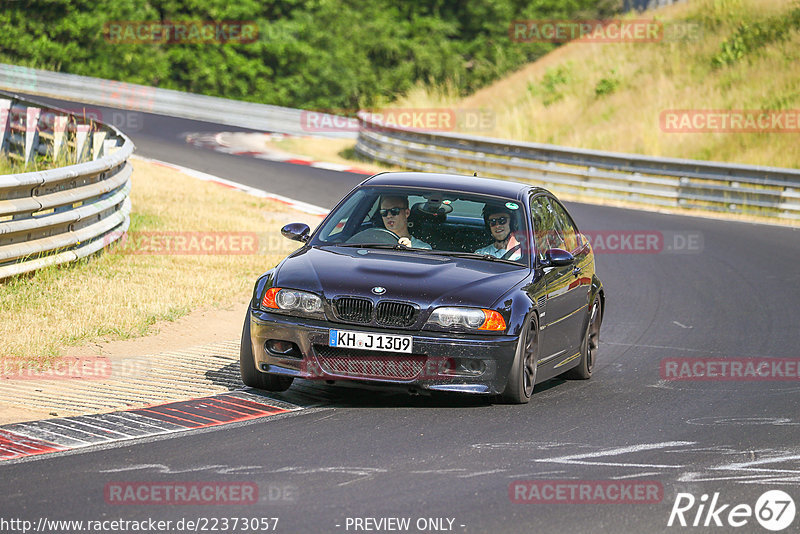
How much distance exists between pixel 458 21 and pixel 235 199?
52.6 meters

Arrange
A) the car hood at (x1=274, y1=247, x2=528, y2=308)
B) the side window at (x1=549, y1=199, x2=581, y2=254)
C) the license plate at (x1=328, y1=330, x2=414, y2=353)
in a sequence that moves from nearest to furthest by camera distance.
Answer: the license plate at (x1=328, y1=330, x2=414, y2=353) → the car hood at (x1=274, y1=247, x2=528, y2=308) → the side window at (x1=549, y1=199, x2=581, y2=254)

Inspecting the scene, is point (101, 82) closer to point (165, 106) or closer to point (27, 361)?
point (165, 106)

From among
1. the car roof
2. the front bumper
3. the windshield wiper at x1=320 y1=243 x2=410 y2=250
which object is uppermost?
the car roof

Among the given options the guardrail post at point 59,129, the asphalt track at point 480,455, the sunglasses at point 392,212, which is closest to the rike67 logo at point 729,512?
the asphalt track at point 480,455

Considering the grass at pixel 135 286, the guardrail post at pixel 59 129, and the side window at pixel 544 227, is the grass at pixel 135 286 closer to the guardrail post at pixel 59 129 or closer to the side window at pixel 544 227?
the guardrail post at pixel 59 129

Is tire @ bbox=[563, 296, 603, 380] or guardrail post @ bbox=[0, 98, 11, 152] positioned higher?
guardrail post @ bbox=[0, 98, 11, 152]

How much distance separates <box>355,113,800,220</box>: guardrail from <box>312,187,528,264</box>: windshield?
16600 millimetres

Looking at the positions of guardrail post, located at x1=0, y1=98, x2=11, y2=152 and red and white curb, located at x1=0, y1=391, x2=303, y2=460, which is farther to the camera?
guardrail post, located at x1=0, y1=98, x2=11, y2=152

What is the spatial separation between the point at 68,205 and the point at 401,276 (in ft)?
19.3

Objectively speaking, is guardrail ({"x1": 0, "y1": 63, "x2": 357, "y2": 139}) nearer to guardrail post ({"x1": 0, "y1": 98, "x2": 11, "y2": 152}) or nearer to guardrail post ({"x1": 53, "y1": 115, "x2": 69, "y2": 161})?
guardrail post ({"x1": 0, "y1": 98, "x2": 11, "y2": 152})

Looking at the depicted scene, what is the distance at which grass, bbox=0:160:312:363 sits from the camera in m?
10.7

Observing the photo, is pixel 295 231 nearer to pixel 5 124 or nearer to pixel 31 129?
pixel 31 129

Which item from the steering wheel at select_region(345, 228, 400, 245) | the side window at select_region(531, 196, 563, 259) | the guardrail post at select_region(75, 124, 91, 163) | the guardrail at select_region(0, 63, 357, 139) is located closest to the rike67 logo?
the side window at select_region(531, 196, 563, 259)

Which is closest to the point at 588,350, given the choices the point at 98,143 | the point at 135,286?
the point at 135,286
